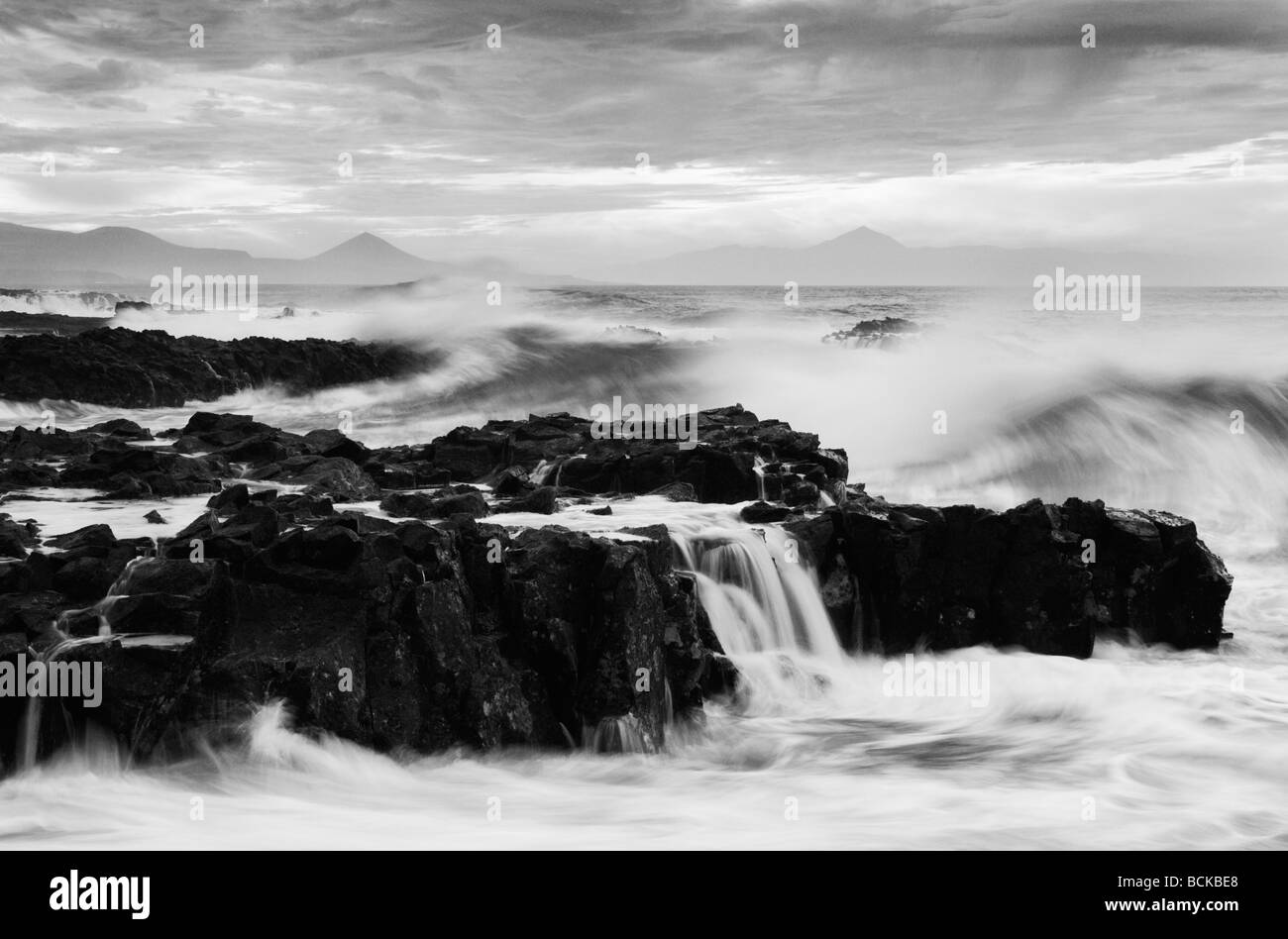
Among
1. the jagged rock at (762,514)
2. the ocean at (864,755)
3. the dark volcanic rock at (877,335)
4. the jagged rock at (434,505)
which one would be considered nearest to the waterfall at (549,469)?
the ocean at (864,755)

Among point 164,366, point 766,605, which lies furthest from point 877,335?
point 766,605

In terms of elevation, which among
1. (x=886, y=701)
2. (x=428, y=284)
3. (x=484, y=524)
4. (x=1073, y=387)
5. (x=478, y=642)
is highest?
(x=428, y=284)

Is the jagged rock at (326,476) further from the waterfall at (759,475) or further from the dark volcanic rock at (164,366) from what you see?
the dark volcanic rock at (164,366)

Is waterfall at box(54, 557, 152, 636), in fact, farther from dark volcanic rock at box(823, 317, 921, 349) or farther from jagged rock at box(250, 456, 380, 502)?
dark volcanic rock at box(823, 317, 921, 349)

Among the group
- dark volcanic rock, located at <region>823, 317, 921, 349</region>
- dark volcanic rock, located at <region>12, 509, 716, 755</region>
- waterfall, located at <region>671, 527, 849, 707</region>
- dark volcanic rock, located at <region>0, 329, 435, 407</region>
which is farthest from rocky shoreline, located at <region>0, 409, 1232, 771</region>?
dark volcanic rock, located at <region>823, 317, 921, 349</region>

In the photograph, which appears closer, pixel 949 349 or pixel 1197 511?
pixel 1197 511

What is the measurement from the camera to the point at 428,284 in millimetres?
53781

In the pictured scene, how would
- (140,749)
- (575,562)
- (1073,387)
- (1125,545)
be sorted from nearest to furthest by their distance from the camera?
(140,749) → (575,562) → (1125,545) → (1073,387)

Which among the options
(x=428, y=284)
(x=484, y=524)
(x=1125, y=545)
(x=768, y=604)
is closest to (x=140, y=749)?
(x=484, y=524)

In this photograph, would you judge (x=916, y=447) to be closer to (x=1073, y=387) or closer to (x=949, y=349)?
(x=1073, y=387)

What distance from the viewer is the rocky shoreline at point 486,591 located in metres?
9.71

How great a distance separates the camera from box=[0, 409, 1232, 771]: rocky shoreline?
971 cm

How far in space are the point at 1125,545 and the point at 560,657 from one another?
261 inches

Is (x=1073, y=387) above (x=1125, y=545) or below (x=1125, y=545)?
above
